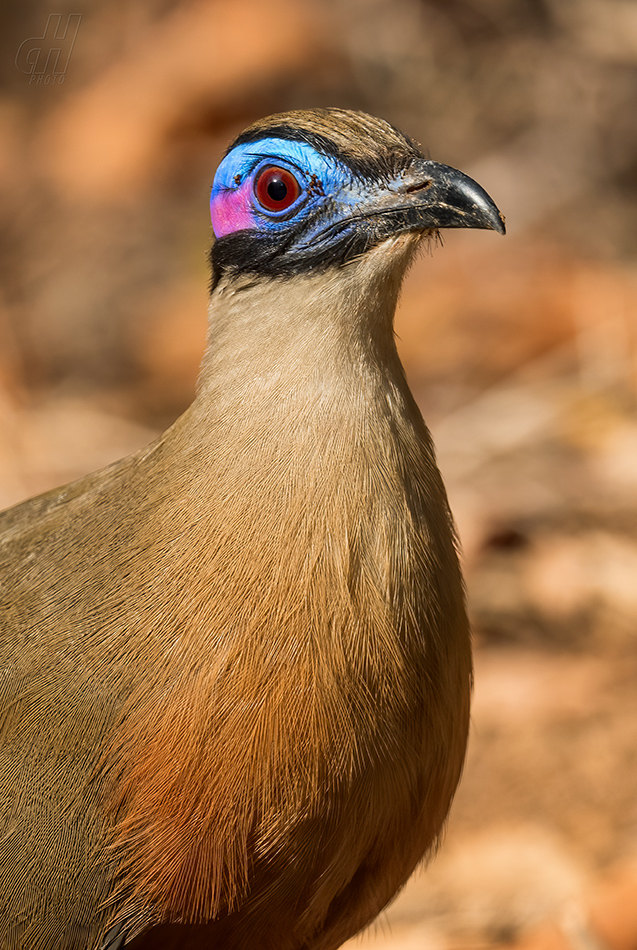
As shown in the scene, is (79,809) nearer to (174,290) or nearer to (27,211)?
(174,290)

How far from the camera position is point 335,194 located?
3.04 meters

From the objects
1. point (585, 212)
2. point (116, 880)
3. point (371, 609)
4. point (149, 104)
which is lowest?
point (116, 880)

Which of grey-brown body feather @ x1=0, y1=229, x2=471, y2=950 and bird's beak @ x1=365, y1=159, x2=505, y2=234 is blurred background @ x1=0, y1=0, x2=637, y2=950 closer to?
grey-brown body feather @ x1=0, y1=229, x2=471, y2=950

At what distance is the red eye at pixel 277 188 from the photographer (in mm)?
Result: 3061

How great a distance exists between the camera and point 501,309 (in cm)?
805

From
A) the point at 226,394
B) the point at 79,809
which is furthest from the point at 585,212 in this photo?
the point at 79,809

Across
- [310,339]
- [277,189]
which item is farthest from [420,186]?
[310,339]

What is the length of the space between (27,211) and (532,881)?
7.04m

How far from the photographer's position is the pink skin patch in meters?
3.13

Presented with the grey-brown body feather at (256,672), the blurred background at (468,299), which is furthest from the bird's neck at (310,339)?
the blurred background at (468,299)

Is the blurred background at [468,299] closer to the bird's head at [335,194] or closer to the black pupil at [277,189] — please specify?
the bird's head at [335,194]

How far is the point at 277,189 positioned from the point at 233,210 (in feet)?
0.55

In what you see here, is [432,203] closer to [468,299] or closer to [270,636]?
[270,636]

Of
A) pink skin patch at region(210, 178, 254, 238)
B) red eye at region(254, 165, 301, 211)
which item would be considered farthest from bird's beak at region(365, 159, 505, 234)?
pink skin patch at region(210, 178, 254, 238)
